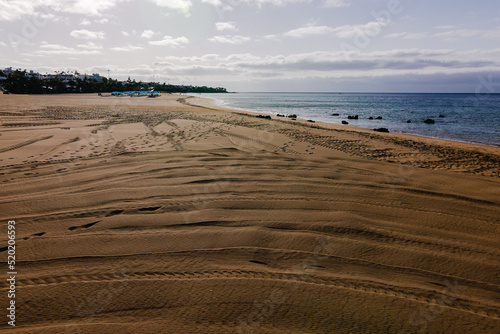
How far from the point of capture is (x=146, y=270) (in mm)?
3293

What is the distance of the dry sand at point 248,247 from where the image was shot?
271cm

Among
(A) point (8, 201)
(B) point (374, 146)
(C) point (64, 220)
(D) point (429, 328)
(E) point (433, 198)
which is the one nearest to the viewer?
(D) point (429, 328)

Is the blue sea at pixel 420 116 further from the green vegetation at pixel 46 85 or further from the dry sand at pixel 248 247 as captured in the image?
the green vegetation at pixel 46 85

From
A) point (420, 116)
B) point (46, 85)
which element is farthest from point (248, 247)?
point (46, 85)

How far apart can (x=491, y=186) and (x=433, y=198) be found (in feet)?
8.04

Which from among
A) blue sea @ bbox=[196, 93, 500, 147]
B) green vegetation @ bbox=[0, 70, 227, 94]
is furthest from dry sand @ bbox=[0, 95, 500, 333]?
green vegetation @ bbox=[0, 70, 227, 94]

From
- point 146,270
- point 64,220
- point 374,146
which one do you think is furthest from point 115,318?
point 374,146

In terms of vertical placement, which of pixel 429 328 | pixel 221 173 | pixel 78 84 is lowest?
pixel 429 328

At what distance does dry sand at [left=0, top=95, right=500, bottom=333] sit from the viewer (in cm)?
271

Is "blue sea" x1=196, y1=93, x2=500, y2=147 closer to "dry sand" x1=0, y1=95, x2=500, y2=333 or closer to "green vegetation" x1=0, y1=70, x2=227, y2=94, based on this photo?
"dry sand" x1=0, y1=95, x2=500, y2=333

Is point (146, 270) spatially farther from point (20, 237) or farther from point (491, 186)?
point (491, 186)

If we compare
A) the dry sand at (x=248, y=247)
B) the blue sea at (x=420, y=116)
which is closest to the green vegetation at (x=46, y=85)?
the blue sea at (x=420, y=116)

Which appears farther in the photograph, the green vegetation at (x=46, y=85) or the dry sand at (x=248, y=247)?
the green vegetation at (x=46, y=85)

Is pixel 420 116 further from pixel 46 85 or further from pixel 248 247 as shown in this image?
pixel 46 85
